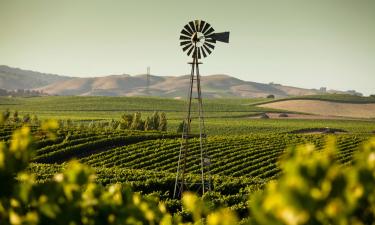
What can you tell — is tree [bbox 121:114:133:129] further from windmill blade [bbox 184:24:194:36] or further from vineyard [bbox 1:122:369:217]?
windmill blade [bbox 184:24:194:36]

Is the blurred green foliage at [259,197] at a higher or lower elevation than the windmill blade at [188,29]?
lower

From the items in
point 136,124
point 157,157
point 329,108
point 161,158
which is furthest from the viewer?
point 329,108

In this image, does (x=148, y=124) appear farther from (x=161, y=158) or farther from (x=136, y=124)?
(x=161, y=158)

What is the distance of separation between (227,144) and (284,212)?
44141 mm

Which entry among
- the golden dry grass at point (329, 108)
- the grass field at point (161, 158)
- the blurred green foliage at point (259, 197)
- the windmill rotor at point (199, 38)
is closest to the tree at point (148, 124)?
the grass field at point (161, 158)

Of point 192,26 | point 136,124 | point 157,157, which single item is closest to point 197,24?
point 192,26

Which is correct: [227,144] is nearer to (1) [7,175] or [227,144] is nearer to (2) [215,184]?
(2) [215,184]

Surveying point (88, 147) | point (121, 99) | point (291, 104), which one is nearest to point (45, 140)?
point (88, 147)

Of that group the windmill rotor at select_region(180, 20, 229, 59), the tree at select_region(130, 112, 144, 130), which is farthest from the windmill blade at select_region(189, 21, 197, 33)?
the tree at select_region(130, 112, 144, 130)

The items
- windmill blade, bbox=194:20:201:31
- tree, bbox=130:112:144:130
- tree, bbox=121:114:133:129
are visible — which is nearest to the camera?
windmill blade, bbox=194:20:201:31

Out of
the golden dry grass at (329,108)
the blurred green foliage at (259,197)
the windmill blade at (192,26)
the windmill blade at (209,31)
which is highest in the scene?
the windmill blade at (192,26)

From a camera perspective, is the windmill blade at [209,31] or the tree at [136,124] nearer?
the windmill blade at [209,31]

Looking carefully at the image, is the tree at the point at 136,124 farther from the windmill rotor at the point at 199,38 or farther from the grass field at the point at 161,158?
the windmill rotor at the point at 199,38

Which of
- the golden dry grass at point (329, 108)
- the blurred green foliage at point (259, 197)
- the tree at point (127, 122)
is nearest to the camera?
the blurred green foliage at point (259, 197)
